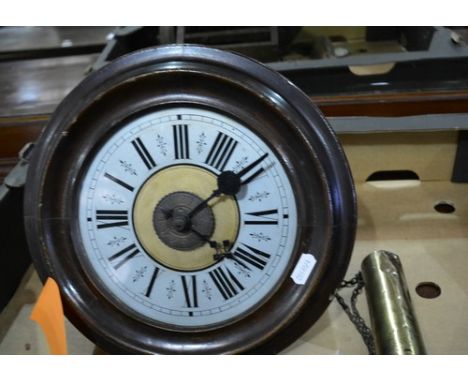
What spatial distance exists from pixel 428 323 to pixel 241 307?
417mm

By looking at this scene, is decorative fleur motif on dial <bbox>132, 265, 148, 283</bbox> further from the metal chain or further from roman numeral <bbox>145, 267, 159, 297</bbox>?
the metal chain

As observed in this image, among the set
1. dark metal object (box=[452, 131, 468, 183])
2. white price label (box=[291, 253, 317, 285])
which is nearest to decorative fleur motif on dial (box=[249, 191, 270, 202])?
white price label (box=[291, 253, 317, 285])

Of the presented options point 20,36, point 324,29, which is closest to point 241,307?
point 324,29

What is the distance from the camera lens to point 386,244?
1.42 metres

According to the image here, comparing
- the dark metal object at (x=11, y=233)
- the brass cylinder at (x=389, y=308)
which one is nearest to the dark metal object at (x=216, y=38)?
the dark metal object at (x=11, y=233)

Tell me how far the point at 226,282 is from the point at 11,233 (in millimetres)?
575

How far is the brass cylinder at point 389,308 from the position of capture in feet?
3.21

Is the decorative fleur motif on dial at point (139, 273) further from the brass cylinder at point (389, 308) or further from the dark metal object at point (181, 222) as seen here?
the brass cylinder at point (389, 308)

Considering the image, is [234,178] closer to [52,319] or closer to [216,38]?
[52,319]

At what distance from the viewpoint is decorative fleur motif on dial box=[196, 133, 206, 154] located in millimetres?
932

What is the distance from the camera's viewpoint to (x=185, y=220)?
95 cm

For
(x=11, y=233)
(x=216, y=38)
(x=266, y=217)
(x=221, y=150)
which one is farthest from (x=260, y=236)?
(x=216, y=38)

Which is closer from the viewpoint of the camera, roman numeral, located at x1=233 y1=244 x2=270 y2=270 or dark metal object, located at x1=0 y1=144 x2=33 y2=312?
roman numeral, located at x1=233 y1=244 x2=270 y2=270

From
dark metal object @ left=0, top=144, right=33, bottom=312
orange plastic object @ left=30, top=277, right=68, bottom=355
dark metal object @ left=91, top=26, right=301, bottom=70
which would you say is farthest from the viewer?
dark metal object @ left=91, top=26, right=301, bottom=70
